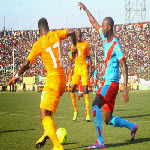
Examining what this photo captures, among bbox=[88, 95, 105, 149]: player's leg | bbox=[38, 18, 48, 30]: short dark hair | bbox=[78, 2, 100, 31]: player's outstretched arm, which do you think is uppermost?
bbox=[78, 2, 100, 31]: player's outstretched arm

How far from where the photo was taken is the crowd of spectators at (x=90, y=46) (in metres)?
44.0

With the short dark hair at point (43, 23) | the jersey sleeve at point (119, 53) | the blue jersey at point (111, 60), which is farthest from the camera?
the blue jersey at point (111, 60)

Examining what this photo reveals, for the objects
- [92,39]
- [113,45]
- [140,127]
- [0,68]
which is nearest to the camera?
[113,45]

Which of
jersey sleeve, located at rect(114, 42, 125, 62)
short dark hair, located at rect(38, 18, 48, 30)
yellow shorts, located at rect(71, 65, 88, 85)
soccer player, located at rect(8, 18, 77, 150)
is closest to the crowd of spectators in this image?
yellow shorts, located at rect(71, 65, 88, 85)

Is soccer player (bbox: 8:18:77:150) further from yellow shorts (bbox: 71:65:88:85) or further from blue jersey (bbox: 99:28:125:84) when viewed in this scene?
yellow shorts (bbox: 71:65:88:85)

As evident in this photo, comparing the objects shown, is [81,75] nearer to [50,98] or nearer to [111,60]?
[111,60]

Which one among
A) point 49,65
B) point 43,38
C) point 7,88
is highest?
point 43,38

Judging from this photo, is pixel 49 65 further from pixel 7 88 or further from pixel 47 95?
pixel 7 88

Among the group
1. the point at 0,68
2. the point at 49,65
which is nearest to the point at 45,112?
the point at 49,65

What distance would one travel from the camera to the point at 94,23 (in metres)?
7.04

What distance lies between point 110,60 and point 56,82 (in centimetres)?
129

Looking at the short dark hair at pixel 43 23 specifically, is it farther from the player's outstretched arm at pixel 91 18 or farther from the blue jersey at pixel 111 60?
the player's outstretched arm at pixel 91 18

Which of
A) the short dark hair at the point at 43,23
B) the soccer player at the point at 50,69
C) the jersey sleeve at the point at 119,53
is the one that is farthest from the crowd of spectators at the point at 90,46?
the soccer player at the point at 50,69

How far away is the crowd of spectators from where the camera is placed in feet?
144
